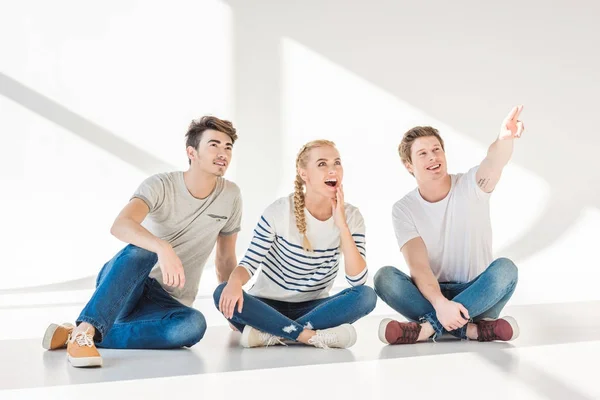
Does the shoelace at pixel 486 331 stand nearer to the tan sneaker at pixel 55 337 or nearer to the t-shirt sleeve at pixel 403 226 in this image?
the t-shirt sleeve at pixel 403 226

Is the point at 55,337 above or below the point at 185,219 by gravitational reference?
below

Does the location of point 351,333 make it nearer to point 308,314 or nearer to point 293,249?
point 308,314

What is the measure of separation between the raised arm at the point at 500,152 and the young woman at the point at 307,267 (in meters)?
0.45

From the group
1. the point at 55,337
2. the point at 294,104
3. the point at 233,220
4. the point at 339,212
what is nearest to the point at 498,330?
the point at 339,212

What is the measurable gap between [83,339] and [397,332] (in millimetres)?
942

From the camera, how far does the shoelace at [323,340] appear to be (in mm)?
2301

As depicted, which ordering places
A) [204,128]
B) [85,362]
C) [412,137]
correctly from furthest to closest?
[412,137] < [204,128] < [85,362]

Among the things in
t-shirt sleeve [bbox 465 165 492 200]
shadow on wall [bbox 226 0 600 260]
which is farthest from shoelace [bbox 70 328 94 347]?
shadow on wall [bbox 226 0 600 260]

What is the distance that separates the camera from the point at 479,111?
4430 mm

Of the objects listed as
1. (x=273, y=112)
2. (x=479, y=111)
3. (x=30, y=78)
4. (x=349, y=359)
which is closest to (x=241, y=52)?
(x=273, y=112)

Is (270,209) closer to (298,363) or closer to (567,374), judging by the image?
(298,363)

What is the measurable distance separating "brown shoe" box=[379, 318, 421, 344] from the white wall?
1.85 meters

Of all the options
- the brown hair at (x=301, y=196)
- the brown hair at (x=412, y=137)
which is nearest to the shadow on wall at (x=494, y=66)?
the brown hair at (x=412, y=137)

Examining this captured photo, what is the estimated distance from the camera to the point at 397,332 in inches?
93.4
